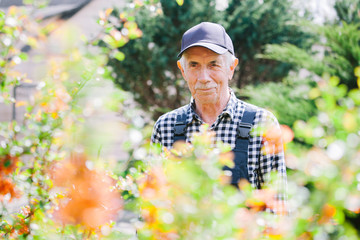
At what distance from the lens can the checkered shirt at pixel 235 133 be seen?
1.70 meters

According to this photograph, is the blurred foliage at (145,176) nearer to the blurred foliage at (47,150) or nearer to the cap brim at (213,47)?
the blurred foliage at (47,150)

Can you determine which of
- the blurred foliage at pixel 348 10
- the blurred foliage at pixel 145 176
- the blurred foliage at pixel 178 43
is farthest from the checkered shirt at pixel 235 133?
the blurred foliage at pixel 178 43

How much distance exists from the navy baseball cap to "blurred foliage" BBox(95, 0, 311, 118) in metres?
4.70

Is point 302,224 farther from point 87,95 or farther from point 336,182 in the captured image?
point 87,95

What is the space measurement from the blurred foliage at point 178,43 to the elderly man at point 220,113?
470 cm

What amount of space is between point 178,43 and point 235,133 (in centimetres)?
514

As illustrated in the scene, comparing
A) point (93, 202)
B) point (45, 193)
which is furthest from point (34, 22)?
point (93, 202)

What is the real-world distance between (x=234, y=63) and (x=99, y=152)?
133 centimetres

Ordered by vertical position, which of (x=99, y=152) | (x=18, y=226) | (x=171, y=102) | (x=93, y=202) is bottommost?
(x=171, y=102)

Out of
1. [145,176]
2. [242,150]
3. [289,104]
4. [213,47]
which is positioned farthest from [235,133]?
[289,104]

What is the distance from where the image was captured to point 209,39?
68.9 inches

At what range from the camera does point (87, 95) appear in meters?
0.87

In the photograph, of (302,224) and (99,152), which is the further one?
(99,152)

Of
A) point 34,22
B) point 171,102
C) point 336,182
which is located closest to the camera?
point 336,182
